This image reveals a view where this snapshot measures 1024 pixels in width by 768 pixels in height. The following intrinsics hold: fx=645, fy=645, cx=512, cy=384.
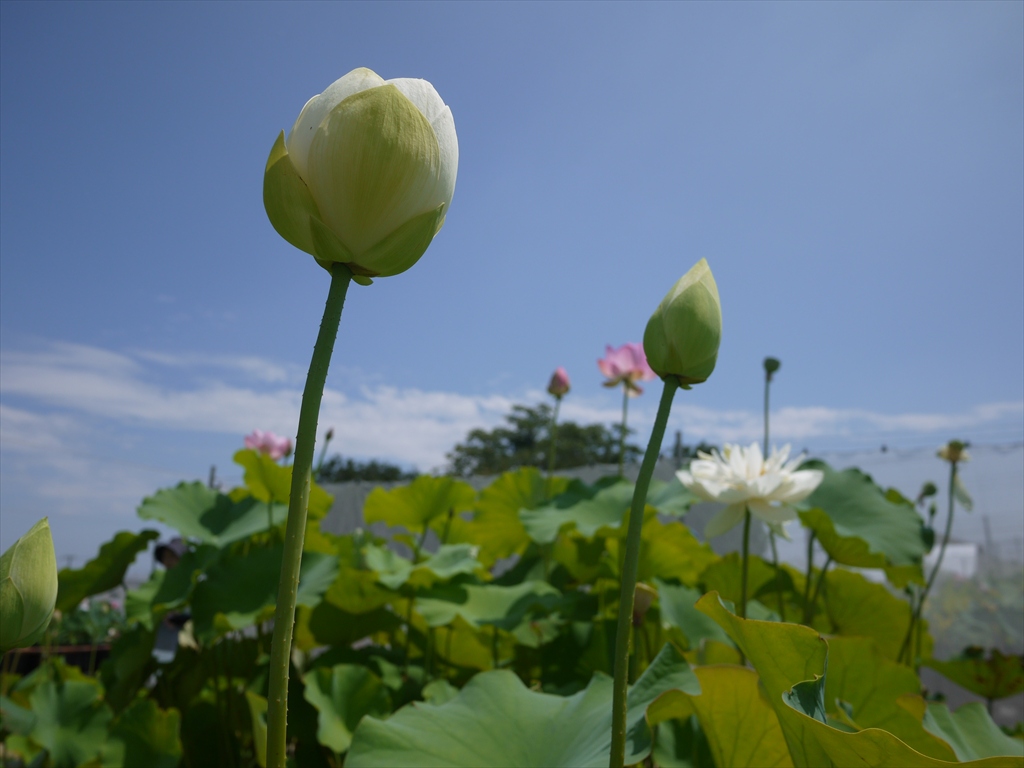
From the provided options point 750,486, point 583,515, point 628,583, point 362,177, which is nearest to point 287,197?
point 362,177

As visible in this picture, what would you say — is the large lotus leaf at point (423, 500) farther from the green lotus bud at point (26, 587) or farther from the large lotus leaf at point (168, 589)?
the green lotus bud at point (26, 587)

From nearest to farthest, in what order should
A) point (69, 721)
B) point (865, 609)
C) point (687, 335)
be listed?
point (687, 335), point (69, 721), point (865, 609)

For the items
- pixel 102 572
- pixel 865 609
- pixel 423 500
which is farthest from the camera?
pixel 423 500

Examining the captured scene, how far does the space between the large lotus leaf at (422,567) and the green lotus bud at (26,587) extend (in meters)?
0.76

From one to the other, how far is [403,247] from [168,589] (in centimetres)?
118

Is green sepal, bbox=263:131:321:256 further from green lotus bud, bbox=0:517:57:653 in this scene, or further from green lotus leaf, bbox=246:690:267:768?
green lotus leaf, bbox=246:690:267:768

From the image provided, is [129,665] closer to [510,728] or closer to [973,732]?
[510,728]

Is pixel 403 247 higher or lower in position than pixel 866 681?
higher

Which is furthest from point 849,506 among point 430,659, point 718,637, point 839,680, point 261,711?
point 261,711

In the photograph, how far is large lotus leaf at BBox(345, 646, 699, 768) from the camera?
0.47 metres

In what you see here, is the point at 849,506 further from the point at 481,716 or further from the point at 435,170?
the point at 435,170

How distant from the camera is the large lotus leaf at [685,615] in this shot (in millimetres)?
981

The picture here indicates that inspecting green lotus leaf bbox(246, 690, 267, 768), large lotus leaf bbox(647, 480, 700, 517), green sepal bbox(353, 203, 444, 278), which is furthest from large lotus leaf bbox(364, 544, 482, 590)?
green sepal bbox(353, 203, 444, 278)

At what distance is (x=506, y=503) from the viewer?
1.74 metres
